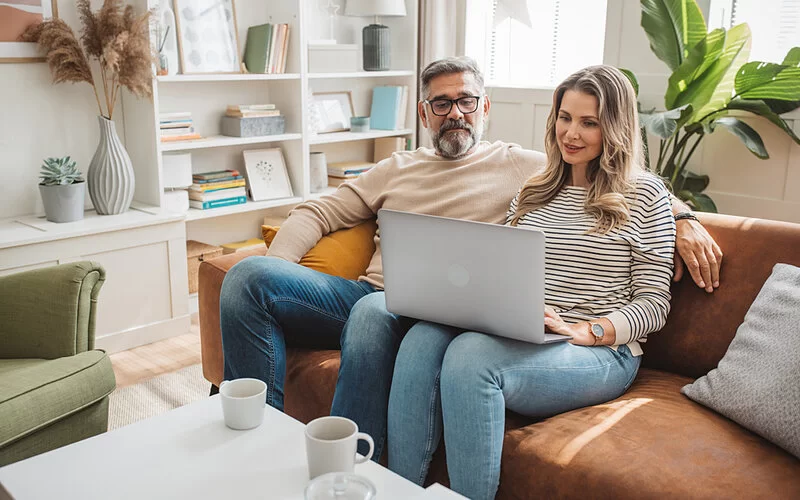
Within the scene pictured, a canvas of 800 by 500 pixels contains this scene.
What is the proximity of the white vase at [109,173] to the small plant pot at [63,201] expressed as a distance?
3.1 inches

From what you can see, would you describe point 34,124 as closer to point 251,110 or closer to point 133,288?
point 133,288

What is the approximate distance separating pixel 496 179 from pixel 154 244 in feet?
5.14

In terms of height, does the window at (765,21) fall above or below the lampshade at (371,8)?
below

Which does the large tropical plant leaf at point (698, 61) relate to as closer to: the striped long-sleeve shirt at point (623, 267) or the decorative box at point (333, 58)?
the striped long-sleeve shirt at point (623, 267)

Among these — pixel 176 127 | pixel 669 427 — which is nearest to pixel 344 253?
pixel 669 427

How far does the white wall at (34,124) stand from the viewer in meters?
3.01

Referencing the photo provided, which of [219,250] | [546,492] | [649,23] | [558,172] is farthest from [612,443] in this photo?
[219,250]

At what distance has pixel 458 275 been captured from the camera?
5.10 feet

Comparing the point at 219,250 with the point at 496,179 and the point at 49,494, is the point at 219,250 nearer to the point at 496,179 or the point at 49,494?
the point at 496,179

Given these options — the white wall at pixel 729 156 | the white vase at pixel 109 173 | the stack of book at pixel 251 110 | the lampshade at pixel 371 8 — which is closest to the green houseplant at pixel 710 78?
the white wall at pixel 729 156

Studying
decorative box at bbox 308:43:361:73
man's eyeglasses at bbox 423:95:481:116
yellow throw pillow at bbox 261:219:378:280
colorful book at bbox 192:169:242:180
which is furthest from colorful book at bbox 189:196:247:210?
man's eyeglasses at bbox 423:95:481:116

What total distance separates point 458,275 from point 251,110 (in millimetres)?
2400

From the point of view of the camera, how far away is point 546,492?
1457 millimetres

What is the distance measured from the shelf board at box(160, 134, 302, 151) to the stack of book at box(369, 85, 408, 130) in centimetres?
66
